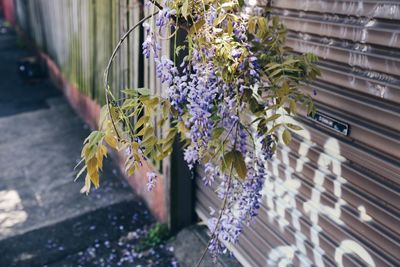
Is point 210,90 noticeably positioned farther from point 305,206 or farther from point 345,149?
point 305,206

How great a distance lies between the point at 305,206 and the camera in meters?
3.34

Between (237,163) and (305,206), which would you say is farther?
(305,206)

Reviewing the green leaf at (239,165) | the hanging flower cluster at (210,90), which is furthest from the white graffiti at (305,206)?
the green leaf at (239,165)

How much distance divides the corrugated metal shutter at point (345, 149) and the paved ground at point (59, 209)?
1.82 meters

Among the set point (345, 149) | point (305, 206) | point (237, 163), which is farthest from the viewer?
point (305, 206)

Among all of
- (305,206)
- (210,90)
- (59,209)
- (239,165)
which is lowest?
(59,209)

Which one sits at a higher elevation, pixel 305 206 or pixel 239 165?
pixel 239 165

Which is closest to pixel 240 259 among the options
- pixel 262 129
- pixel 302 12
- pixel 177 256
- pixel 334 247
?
pixel 177 256

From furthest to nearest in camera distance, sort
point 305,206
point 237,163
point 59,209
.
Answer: point 59,209
point 305,206
point 237,163

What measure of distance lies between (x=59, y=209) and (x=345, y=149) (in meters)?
3.93

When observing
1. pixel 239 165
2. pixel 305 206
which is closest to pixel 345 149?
pixel 305 206

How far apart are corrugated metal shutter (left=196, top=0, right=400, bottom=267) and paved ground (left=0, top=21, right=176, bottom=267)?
1.82 meters

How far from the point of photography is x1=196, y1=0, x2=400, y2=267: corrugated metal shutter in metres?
2.52

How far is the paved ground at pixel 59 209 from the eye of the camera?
475 centimetres
